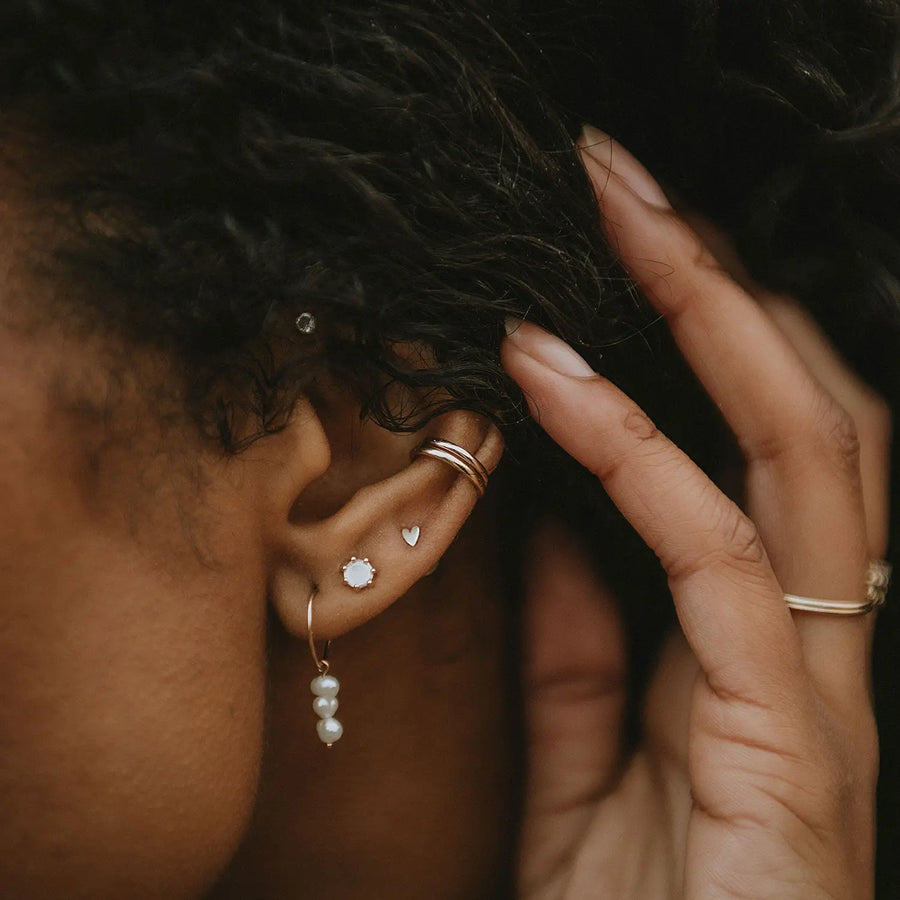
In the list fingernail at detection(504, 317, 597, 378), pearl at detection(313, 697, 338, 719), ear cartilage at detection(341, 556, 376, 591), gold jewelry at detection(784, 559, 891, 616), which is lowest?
pearl at detection(313, 697, 338, 719)

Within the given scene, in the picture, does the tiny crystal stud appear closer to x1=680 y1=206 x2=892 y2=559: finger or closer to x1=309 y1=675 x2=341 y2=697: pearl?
x1=309 y1=675 x2=341 y2=697: pearl

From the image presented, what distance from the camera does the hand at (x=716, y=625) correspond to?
1109mm

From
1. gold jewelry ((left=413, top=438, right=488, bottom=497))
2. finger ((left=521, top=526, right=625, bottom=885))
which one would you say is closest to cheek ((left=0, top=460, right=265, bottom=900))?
gold jewelry ((left=413, top=438, right=488, bottom=497))

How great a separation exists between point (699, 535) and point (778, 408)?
8.6 inches

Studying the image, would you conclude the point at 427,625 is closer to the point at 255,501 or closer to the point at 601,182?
the point at 255,501

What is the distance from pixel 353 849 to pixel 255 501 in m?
0.56

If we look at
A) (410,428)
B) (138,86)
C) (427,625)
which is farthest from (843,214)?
(138,86)

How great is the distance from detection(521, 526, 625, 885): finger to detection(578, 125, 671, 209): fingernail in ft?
1.68

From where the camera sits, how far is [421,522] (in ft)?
3.51

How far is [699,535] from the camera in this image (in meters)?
1.13

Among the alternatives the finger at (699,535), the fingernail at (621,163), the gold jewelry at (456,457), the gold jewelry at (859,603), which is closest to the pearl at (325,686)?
the gold jewelry at (456,457)

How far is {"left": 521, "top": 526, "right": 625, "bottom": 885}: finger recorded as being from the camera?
4.64ft

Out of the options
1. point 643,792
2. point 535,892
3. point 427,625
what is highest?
point 427,625

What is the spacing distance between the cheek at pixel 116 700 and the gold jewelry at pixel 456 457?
0.76ft
